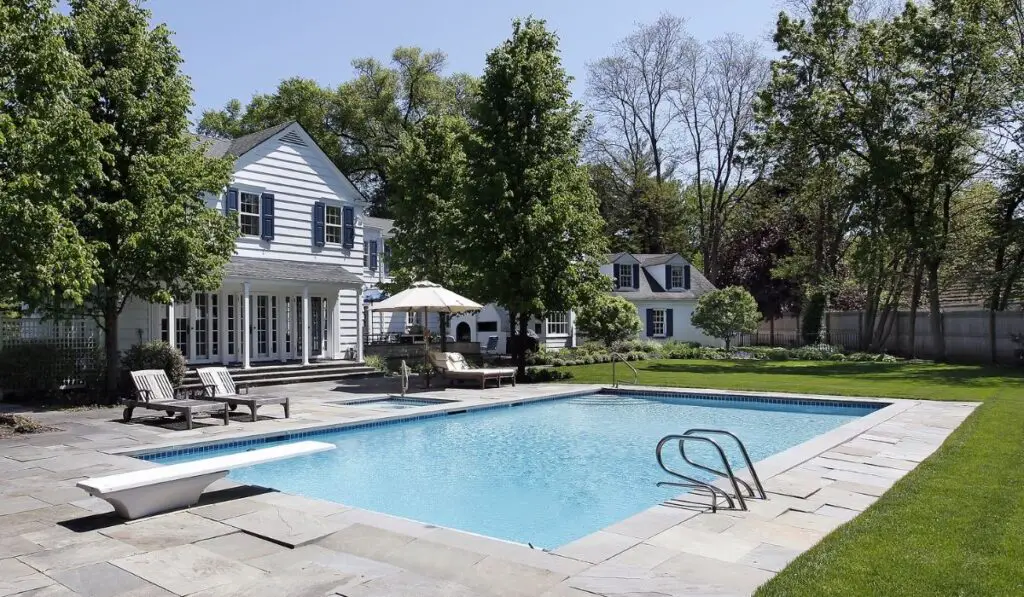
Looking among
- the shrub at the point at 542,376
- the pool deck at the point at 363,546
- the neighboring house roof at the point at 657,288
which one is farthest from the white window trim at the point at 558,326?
the pool deck at the point at 363,546

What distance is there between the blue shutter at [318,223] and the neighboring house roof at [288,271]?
2.38 ft

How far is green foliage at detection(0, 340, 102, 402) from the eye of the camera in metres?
14.9

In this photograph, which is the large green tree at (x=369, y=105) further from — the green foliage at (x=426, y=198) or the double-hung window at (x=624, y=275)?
the green foliage at (x=426, y=198)

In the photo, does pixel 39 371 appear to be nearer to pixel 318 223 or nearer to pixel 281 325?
pixel 281 325

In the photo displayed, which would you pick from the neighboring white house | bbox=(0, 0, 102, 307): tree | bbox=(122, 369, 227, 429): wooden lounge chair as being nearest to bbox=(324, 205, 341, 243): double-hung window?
bbox=(122, 369, 227, 429): wooden lounge chair

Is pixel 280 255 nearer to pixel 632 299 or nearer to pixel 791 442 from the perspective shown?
pixel 791 442

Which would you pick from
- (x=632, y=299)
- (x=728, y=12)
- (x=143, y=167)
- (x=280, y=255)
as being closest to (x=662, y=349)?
(x=632, y=299)

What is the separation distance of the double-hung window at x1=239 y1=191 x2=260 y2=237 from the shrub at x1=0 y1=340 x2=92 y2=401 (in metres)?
6.06

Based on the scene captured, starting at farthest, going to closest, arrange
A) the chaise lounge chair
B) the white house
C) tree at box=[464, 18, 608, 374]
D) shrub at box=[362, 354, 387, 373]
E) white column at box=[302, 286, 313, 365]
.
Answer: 1. shrub at box=[362, 354, 387, 373]
2. white column at box=[302, 286, 313, 365]
3. tree at box=[464, 18, 608, 374]
4. the white house
5. the chaise lounge chair

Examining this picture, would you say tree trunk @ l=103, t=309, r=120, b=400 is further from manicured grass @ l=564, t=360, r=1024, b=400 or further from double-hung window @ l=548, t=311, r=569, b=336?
double-hung window @ l=548, t=311, r=569, b=336

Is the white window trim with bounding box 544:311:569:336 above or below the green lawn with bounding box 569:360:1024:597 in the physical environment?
above

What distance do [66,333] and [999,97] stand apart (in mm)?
29560

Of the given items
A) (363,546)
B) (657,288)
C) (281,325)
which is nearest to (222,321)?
(281,325)

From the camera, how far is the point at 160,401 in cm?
1183
